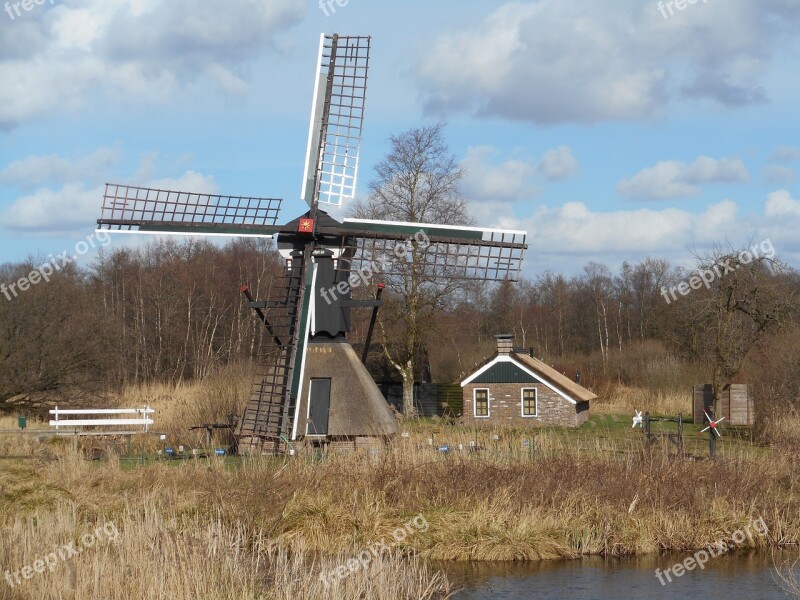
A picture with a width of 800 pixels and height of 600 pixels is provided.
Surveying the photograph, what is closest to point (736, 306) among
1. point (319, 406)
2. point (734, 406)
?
point (734, 406)

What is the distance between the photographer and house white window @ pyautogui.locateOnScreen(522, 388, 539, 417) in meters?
33.6

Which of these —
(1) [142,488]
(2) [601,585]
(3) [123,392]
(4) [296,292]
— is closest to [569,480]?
(2) [601,585]

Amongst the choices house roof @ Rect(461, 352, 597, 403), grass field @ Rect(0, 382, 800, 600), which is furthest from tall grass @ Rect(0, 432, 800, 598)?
house roof @ Rect(461, 352, 597, 403)

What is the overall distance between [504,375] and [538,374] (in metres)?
1.14

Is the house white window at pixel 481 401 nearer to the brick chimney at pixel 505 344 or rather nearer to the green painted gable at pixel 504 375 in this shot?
the green painted gable at pixel 504 375

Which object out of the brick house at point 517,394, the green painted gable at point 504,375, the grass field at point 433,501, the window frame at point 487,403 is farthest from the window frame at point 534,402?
the grass field at point 433,501

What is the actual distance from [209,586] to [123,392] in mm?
22645

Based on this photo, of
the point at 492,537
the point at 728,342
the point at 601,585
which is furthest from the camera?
the point at 728,342

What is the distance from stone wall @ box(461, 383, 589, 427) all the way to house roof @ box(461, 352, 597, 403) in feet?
0.74

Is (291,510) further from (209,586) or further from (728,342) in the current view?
(728,342)

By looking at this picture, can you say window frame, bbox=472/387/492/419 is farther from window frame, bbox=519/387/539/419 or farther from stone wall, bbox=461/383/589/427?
window frame, bbox=519/387/539/419

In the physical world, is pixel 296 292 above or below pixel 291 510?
above

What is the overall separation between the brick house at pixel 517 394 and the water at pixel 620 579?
60.3ft

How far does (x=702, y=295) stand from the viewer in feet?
113
